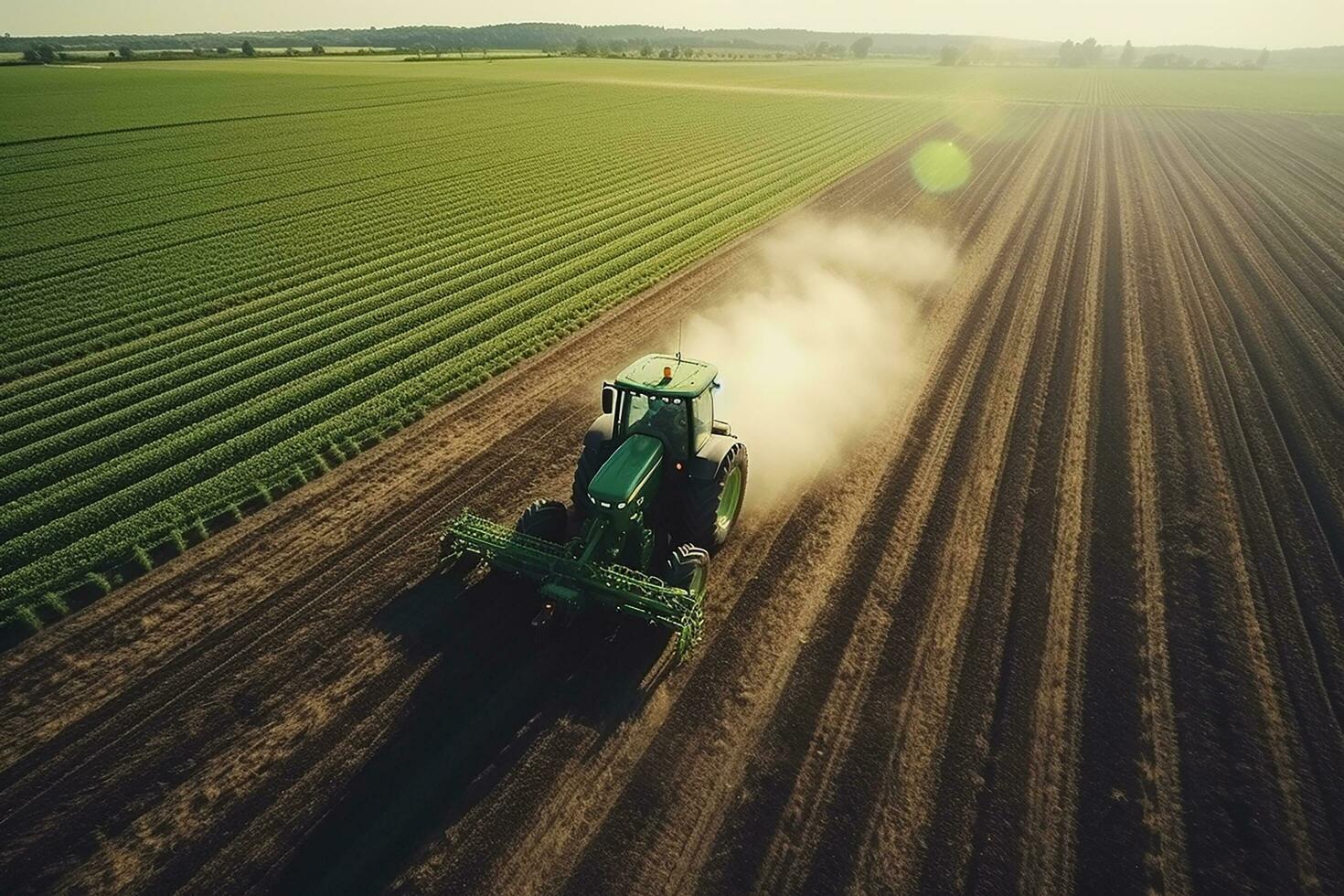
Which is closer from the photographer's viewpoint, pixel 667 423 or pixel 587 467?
pixel 667 423

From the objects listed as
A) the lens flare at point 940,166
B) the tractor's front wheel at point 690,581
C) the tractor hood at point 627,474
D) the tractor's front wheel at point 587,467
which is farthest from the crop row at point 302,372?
the lens flare at point 940,166

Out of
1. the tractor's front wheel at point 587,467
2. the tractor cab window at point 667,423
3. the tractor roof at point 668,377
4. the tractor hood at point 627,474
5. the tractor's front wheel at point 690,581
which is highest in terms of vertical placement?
the tractor roof at point 668,377

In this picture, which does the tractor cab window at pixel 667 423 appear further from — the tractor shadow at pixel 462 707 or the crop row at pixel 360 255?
the crop row at pixel 360 255

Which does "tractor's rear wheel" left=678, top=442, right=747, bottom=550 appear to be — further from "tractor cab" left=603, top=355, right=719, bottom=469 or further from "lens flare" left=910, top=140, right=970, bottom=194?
"lens flare" left=910, top=140, right=970, bottom=194

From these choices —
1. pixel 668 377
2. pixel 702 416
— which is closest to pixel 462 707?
pixel 668 377

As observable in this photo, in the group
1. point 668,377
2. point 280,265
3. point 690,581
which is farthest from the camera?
point 280,265

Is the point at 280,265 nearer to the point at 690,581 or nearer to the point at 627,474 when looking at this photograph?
the point at 627,474

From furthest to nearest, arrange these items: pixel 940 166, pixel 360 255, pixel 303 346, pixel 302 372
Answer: pixel 940 166 < pixel 360 255 < pixel 303 346 < pixel 302 372

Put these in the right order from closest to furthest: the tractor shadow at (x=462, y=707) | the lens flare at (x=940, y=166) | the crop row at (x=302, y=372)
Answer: the tractor shadow at (x=462, y=707), the crop row at (x=302, y=372), the lens flare at (x=940, y=166)
